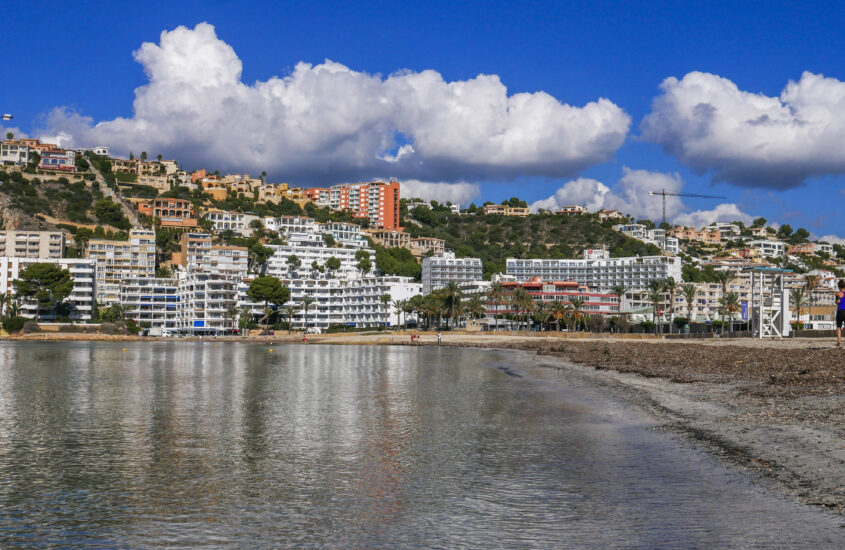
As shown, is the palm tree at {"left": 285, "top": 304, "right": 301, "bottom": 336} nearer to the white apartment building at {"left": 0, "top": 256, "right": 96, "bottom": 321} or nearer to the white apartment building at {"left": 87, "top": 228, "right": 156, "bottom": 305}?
the white apartment building at {"left": 87, "top": 228, "right": 156, "bottom": 305}

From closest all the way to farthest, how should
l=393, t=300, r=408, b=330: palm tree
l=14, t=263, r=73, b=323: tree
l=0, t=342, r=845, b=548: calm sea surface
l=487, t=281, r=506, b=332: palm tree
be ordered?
l=0, t=342, r=845, b=548: calm sea surface
l=14, t=263, r=73, b=323: tree
l=487, t=281, r=506, b=332: palm tree
l=393, t=300, r=408, b=330: palm tree

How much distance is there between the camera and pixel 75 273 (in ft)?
544

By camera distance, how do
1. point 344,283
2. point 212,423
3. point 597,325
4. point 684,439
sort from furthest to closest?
point 344,283 < point 597,325 < point 212,423 < point 684,439

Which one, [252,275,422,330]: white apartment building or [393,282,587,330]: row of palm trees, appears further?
[252,275,422,330]: white apartment building

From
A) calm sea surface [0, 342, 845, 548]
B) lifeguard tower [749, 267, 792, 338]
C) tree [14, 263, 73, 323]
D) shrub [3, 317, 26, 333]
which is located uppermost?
tree [14, 263, 73, 323]

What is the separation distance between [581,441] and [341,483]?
805cm

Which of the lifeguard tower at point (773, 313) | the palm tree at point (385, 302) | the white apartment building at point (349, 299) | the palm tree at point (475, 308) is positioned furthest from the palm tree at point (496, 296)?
the lifeguard tower at point (773, 313)

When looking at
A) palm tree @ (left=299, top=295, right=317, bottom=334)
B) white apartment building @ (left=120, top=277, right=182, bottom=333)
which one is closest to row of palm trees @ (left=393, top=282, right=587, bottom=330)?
palm tree @ (left=299, top=295, right=317, bottom=334)

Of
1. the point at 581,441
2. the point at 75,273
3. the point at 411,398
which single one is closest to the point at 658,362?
the point at 411,398

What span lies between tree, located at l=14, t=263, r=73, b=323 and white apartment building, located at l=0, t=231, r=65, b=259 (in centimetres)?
2702

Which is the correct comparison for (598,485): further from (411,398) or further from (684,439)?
(411,398)

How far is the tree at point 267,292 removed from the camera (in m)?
165

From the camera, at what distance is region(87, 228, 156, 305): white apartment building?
589 feet

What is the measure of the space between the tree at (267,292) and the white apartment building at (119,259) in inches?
1345
